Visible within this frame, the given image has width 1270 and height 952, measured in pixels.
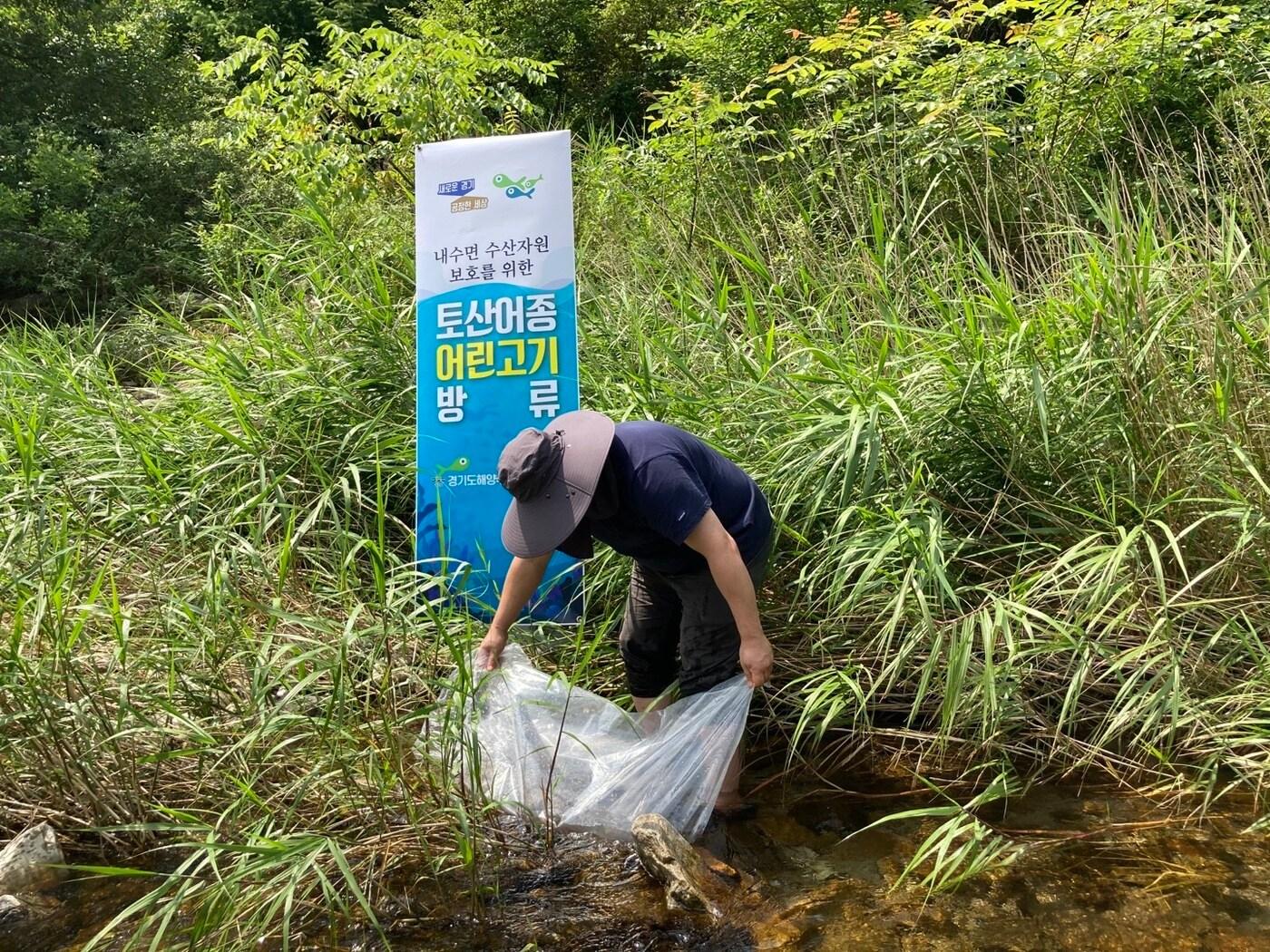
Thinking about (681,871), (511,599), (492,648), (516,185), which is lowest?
(681,871)

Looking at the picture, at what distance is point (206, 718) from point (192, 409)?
1940mm

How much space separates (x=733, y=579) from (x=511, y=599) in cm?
67

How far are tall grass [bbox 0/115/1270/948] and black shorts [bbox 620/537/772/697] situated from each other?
27cm

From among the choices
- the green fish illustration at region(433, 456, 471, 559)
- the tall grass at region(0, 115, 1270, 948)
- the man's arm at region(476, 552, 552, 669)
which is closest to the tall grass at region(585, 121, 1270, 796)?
the tall grass at region(0, 115, 1270, 948)

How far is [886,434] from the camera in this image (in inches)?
121

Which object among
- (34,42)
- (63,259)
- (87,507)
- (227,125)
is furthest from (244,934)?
(34,42)

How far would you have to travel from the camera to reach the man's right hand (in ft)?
8.93

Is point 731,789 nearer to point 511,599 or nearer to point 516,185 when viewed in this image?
point 511,599

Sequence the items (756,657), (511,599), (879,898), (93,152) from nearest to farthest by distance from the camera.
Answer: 1. (879,898)
2. (756,657)
3. (511,599)
4. (93,152)

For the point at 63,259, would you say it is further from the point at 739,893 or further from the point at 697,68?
the point at 739,893

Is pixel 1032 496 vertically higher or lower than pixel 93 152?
lower

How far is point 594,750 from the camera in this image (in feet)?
8.75

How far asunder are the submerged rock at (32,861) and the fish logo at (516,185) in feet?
8.36

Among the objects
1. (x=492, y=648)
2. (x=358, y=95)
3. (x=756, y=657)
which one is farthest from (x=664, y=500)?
(x=358, y=95)
